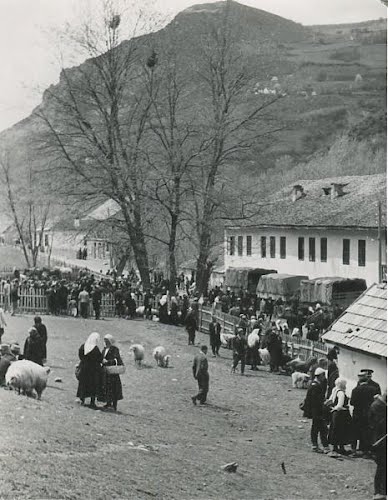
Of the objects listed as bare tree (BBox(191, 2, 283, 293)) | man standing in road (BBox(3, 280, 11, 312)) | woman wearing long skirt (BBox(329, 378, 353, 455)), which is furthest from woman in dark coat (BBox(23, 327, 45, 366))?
bare tree (BBox(191, 2, 283, 293))

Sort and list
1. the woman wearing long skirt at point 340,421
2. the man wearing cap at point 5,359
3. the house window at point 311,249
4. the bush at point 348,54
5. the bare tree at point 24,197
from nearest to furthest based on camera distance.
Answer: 1. the woman wearing long skirt at point 340,421
2. the man wearing cap at point 5,359
3. the bare tree at point 24,197
4. the house window at point 311,249
5. the bush at point 348,54

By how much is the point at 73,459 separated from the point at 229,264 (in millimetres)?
51056

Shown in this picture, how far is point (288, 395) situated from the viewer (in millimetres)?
22297

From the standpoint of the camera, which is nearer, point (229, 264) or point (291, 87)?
point (291, 87)

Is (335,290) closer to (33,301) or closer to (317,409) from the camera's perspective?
(33,301)

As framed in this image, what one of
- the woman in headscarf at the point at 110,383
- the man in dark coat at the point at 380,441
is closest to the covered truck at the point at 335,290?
the woman in headscarf at the point at 110,383

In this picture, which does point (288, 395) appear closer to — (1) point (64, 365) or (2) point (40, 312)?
(1) point (64, 365)

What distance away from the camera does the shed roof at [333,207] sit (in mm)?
50406

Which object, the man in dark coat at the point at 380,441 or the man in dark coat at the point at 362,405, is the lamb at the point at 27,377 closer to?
the man in dark coat at the point at 362,405

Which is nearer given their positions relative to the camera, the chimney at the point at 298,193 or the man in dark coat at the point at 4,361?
the man in dark coat at the point at 4,361

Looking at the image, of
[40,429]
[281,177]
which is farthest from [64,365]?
[281,177]

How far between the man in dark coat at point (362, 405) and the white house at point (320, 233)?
28887mm

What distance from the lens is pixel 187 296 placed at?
37531 mm

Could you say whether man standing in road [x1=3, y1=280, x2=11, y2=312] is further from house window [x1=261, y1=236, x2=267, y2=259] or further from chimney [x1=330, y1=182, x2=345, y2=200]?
chimney [x1=330, y1=182, x2=345, y2=200]
